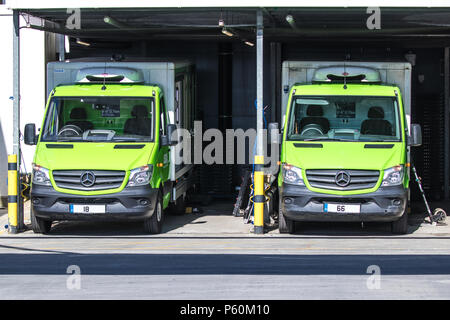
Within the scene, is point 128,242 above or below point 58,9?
below

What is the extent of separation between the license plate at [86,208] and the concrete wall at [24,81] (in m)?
4.96

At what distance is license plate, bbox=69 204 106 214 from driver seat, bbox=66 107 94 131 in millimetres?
1630

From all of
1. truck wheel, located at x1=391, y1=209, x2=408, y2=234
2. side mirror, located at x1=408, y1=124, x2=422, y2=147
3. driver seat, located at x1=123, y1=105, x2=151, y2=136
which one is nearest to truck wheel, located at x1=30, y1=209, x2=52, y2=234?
driver seat, located at x1=123, y1=105, x2=151, y2=136

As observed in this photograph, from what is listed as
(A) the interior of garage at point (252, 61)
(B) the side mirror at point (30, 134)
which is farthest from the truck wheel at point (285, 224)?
(A) the interior of garage at point (252, 61)

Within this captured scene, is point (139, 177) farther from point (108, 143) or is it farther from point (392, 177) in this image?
point (392, 177)

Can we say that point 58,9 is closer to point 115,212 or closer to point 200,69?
point 115,212

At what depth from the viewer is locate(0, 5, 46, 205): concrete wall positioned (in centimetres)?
1991

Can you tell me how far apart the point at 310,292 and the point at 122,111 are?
6.79 m

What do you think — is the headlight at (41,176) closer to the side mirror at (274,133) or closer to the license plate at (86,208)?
the license plate at (86,208)

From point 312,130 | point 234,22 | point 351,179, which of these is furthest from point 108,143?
point 234,22

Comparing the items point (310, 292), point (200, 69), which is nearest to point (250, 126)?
point (200, 69)

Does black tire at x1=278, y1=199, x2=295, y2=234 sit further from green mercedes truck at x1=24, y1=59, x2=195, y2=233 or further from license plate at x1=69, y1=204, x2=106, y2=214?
license plate at x1=69, y1=204, x2=106, y2=214

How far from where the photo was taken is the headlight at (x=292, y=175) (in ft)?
50.4

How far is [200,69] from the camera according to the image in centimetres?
2142
